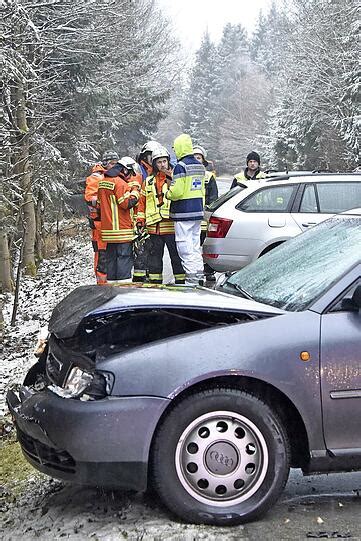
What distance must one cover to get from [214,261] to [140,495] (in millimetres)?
6144

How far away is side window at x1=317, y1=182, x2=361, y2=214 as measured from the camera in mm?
10008

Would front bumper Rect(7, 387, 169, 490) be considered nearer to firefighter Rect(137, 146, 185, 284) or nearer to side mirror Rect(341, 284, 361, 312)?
Answer: side mirror Rect(341, 284, 361, 312)

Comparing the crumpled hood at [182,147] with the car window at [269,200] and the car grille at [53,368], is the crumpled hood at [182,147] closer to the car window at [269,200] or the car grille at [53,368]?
the car window at [269,200]

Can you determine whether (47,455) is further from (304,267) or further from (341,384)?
(304,267)

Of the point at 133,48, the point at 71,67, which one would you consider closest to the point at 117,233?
the point at 71,67

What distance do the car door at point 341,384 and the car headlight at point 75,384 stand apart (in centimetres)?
120

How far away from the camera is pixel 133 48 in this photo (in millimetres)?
31281

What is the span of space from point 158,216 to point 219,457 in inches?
232

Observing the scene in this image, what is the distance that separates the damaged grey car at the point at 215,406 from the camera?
361cm

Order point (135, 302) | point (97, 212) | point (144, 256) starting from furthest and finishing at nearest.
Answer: point (97, 212) → point (144, 256) → point (135, 302)

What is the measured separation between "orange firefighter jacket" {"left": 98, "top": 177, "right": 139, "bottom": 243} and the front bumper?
568 cm

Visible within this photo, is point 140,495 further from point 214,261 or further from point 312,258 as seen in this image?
point 214,261

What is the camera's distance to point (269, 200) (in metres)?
10.0

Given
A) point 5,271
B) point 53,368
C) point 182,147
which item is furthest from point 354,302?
point 5,271
